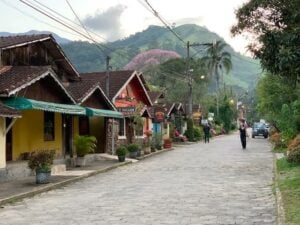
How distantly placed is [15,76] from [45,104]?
1474mm

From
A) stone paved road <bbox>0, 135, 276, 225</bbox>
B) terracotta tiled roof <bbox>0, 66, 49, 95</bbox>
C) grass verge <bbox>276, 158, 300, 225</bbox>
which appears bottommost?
stone paved road <bbox>0, 135, 276, 225</bbox>

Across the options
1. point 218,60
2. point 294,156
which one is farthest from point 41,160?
point 218,60

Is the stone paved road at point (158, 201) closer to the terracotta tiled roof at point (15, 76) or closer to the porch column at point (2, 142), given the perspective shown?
the porch column at point (2, 142)

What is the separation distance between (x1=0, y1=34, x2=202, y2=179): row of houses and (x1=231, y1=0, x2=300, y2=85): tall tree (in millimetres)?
8076

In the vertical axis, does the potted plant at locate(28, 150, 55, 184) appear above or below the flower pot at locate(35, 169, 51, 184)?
above

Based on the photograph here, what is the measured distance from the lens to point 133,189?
1620cm

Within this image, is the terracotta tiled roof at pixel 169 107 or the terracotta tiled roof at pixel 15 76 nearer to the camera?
the terracotta tiled roof at pixel 15 76

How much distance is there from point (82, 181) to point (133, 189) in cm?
372

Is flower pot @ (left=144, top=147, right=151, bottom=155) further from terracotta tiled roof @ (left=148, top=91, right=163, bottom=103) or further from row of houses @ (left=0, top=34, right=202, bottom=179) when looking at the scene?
terracotta tiled roof @ (left=148, top=91, right=163, bottom=103)

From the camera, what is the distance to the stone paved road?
1100 centimetres

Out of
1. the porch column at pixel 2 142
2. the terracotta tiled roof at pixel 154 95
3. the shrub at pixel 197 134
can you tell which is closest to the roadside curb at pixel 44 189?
the porch column at pixel 2 142

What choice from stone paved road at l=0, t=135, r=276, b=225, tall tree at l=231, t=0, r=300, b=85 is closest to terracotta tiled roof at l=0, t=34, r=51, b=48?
stone paved road at l=0, t=135, r=276, b=225

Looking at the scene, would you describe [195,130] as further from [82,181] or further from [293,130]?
[82,181]

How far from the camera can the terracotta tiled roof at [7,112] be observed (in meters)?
16.7
